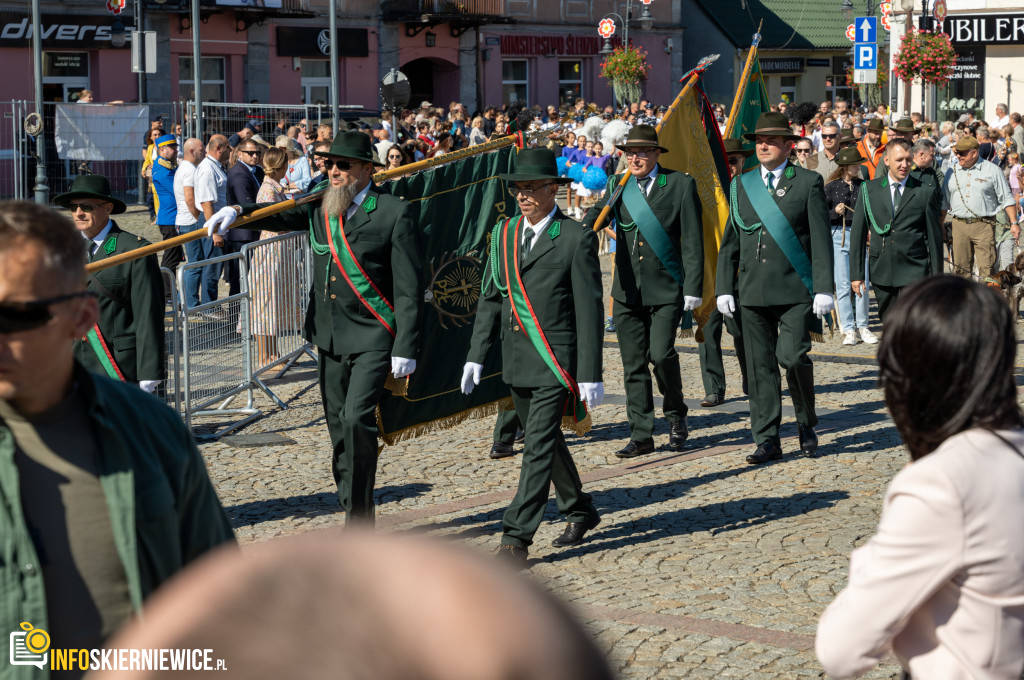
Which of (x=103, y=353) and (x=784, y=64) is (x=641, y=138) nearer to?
(x=103, y=353)

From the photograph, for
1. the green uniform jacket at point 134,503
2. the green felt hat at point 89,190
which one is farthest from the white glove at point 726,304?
the green uniform jacket at point 134,503

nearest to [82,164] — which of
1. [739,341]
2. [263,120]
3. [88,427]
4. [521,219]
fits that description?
[263,120]

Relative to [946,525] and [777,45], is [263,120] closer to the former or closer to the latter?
[946,525]

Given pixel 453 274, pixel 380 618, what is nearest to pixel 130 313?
pixel 453 274

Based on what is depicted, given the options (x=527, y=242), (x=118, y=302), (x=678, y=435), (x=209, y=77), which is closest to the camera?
(x=118, y=302)

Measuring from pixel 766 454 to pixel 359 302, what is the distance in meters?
2.90

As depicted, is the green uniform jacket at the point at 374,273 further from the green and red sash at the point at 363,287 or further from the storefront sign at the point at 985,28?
Result: the storefront sign at the point at 985,28

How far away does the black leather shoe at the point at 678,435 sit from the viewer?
8.70 metres

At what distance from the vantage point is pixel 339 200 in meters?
6.71

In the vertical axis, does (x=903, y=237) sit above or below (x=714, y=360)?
above


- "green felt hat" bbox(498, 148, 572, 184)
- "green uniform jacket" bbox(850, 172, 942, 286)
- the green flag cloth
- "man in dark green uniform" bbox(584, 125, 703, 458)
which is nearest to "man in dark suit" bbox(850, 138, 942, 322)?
"green uniform jacket" bbox(850, 172, 942, 286)

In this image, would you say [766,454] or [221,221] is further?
[766,454]

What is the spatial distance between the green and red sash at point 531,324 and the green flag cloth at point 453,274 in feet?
4.58

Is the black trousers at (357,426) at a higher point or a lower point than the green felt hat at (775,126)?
lower
